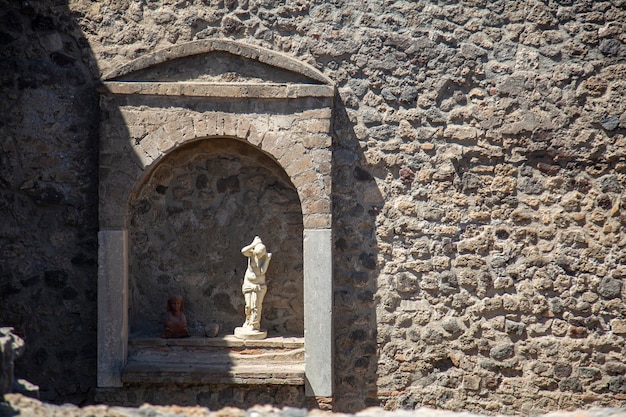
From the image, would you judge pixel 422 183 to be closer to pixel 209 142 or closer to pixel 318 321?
pixel 318 321

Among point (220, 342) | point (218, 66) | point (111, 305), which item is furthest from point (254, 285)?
point (218, 66)

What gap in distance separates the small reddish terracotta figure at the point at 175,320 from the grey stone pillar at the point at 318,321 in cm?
107

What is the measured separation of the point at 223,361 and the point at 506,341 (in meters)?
2.30

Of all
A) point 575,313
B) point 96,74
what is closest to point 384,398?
point 575,313

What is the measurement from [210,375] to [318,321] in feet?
3.16

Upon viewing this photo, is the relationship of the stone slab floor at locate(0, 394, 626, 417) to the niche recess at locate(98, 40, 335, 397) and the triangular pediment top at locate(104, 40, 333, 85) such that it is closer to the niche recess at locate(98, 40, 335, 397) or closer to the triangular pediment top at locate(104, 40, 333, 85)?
the niche recess at locate(98, 40, 335, 397)

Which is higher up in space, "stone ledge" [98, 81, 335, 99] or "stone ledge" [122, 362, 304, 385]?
"stone ledge" [98, 81, 335, 99]

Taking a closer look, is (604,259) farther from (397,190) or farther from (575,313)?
(397,190)

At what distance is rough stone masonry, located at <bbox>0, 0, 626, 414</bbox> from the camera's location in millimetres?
6500

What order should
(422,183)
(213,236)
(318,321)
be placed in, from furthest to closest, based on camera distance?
(213,236) < (422,183) < (318,321)

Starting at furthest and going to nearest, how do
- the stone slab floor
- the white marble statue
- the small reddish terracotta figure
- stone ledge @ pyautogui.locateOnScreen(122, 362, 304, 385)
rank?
the small reddish terracotta figure < the white marble statue < stone ledge @ pyautogui.locateOnScreen(122, 362, 304, 385) < the stone slab floor

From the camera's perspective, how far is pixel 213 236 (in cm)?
685

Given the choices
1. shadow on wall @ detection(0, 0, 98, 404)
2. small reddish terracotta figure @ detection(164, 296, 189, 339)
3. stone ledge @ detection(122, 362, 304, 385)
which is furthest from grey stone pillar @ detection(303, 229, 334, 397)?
shadow on wall @ detection(0, 0, 98, 404)

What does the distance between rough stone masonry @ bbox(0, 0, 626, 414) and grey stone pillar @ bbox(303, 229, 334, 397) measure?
18 centimetres
